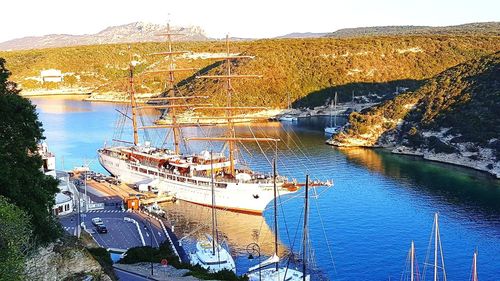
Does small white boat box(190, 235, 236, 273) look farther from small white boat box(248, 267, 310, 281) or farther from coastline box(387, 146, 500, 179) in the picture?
coastline box(387, 146, 500, 179)

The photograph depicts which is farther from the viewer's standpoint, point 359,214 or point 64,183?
point 359,214

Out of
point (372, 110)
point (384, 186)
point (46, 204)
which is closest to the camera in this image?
point (46, 204)

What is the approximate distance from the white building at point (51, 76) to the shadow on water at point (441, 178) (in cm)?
13465

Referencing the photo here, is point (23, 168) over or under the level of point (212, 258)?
over

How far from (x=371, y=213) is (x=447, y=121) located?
108 feet

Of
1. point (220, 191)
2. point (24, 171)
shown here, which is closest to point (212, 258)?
point (24, 171)

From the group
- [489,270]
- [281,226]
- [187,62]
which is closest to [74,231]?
[281,226]

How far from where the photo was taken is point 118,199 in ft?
151

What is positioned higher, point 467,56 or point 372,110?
point 467,56

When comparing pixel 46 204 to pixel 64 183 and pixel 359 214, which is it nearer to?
pixel 64 183

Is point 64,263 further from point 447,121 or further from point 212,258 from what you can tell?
point 447,121

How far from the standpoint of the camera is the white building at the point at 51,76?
179500mm

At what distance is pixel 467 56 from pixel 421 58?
33.8ft

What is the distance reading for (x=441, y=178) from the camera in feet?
184
